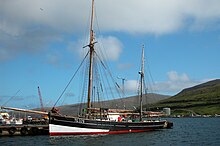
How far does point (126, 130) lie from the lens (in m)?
104

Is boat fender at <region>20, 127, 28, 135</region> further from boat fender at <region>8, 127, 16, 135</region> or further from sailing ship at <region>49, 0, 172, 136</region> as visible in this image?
sailing ship at <region>49, 0, 172, 136</region>

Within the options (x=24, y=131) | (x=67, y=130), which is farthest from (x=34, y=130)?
(x=67, y=130)

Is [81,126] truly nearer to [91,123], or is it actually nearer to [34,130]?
[91,123]

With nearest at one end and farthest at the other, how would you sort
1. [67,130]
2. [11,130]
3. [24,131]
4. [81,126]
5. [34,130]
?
[67,130], [81,126], [11,130], [24,131], [34,130]

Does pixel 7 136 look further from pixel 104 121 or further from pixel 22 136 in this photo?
pixel 104 121

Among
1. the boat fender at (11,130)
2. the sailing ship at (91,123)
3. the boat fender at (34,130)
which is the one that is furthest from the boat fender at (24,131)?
the sailing ship at (91,123)

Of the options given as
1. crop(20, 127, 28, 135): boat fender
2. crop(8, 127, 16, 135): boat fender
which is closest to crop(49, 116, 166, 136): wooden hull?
crop(20, 127, 28, 135): boat fender

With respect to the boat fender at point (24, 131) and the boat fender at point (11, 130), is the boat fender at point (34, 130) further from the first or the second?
the boat fender at point (11, 130)

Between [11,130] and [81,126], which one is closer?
[81,126]

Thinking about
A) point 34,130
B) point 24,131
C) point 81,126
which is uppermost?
point 81,126

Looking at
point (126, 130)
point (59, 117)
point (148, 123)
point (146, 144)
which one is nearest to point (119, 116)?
point (126, 130)

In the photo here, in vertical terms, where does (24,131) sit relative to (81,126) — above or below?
below

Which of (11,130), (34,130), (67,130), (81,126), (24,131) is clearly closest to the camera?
(67,130)

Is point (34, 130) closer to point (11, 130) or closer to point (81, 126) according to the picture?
point (11, 130)
